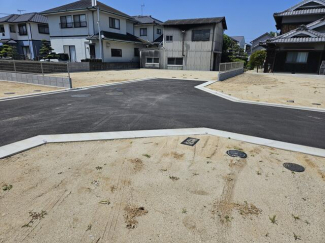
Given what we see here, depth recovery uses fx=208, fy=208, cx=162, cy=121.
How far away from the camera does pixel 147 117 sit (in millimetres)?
6461

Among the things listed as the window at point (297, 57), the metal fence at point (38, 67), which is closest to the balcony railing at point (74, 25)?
the metal fence at point (38, 67)

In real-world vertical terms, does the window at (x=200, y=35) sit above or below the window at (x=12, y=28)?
below

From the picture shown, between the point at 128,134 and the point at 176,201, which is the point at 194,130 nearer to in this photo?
the point at 128,134

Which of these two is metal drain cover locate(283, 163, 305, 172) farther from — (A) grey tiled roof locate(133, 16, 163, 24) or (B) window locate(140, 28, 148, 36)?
(B) window locate(140, 28, 148, 36)

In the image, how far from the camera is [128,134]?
→ 5.05 meters

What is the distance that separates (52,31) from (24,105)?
2372 cm

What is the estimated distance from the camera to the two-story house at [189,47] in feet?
89.4

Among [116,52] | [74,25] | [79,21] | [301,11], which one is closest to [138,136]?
[116,52]

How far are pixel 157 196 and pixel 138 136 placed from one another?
2.21 metres

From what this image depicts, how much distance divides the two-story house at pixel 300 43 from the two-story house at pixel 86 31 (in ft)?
58.1

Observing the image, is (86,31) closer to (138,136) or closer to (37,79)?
(37,79)

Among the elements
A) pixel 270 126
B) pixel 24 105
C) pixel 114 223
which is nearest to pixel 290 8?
pixel 270 126

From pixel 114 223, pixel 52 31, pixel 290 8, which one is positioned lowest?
pixel 114 223

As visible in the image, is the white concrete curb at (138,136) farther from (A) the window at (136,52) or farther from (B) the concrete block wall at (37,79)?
(A) the window at (136,52)
